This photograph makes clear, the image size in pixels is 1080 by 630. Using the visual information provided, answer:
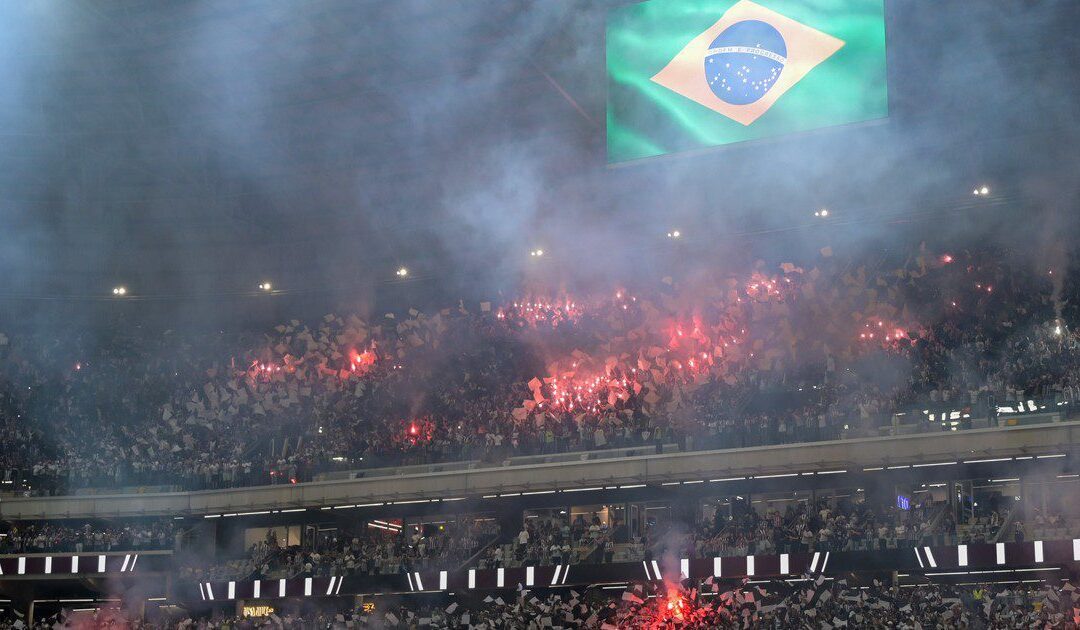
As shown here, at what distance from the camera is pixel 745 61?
33.1 ft

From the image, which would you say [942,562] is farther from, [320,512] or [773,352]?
[320,512]

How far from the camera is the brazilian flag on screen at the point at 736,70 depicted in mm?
9750

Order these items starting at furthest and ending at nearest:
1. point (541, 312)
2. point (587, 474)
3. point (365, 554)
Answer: point (541, 312)
point (365, 554)
point (587, 474)

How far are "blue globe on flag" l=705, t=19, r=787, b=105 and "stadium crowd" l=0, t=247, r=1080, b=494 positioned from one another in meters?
7.52

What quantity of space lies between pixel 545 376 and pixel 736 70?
35.5ft

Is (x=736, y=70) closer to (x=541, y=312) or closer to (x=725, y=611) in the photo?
(x=725, y=611)

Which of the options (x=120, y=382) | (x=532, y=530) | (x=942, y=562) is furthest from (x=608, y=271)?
(x=120, y=382)

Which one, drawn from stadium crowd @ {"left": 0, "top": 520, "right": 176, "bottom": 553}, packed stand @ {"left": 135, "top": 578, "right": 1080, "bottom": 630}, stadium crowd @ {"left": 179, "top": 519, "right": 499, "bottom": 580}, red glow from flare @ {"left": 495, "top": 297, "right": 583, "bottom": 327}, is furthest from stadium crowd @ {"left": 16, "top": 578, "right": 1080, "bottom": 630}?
red glow from flare @ {"left": 495, "top": 297, "right": 583, "bottom": 327}

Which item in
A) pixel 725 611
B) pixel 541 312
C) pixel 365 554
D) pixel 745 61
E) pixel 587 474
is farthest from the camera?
pixel 541 312

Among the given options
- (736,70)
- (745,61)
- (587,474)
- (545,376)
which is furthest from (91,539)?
(745,61)

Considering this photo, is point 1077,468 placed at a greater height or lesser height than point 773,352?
lesser

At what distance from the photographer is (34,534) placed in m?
20.8

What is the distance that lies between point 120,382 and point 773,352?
11762 mm

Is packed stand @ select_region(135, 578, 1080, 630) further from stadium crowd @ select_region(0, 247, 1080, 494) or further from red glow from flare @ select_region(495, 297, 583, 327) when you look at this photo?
red glow from flare @ select_region(495, 297, 583, 327)
